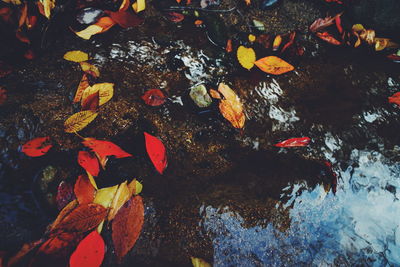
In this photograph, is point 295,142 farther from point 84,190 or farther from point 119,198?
point 84,190

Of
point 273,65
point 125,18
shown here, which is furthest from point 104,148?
point 273,65

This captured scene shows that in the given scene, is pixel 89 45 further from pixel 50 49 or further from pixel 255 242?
pixel 255 242

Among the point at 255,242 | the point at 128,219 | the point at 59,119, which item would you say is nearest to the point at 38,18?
the point at 59,119

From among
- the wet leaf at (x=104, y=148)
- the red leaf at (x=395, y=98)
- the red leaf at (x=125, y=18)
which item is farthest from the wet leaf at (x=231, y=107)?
the red leaf at (x=395, y=98)

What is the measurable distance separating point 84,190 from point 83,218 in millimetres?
176

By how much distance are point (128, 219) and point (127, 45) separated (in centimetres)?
149

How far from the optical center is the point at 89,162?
1575 mm

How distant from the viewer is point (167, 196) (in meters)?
1.57

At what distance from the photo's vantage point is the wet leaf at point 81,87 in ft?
5.79

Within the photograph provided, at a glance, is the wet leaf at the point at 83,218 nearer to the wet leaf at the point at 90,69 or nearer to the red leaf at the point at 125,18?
the wet leaf at the point at 90,69

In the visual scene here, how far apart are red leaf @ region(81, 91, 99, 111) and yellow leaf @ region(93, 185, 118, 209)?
0.63 meters

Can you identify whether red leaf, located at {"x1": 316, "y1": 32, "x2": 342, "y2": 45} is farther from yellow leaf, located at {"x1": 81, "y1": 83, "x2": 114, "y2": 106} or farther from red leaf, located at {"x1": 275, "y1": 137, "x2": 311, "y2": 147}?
yellow leaf, located at {"x1": 81, "y1": 83, "x2": 114, "y2": 106}

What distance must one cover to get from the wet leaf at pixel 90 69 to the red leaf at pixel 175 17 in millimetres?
962

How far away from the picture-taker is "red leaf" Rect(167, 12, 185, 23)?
Answer: 2367 mm
